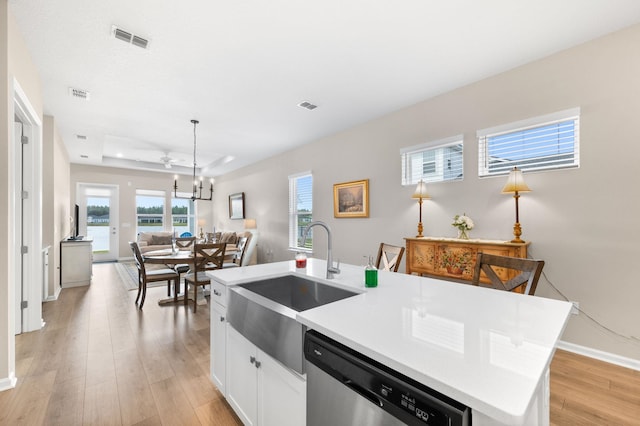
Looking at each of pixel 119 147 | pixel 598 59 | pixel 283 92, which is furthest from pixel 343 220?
pixel 119 147

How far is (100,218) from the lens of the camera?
802 cm

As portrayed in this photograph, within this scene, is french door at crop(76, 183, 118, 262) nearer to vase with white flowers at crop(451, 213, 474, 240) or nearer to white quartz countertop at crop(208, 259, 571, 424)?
vase with white flowers at crop(451, 213, 474, 240)

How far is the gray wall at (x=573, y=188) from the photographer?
Answer: 90.7 inches

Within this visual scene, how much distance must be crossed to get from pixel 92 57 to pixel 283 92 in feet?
6.05

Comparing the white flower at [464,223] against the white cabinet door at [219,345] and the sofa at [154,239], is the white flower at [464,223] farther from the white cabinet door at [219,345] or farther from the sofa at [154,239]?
the sofa at [154,239]

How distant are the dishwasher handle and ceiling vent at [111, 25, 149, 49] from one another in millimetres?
2935

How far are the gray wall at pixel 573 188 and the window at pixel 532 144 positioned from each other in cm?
7

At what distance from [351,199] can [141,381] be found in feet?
11.2

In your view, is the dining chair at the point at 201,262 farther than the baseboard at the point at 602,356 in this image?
Yes

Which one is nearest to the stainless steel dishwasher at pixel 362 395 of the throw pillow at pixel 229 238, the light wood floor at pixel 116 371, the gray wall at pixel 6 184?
the light wood floor at pixel 116 371

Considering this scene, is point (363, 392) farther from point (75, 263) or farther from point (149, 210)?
point (149, 210)

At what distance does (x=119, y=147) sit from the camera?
20.8 ft

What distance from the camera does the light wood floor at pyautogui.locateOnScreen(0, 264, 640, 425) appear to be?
177 cm

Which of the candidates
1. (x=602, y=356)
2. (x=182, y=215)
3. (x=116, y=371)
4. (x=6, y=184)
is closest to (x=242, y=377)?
(x=116, y=371)
